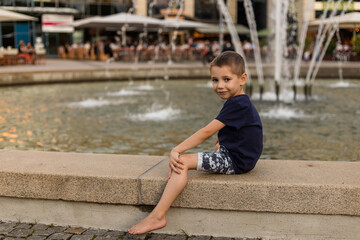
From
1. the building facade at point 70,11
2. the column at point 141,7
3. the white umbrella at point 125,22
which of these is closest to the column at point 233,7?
the building facade at point 70,11

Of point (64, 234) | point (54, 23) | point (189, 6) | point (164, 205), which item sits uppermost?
point (189, 6)

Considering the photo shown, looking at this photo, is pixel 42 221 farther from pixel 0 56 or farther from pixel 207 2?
pixel 207 2

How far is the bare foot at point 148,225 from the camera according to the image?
3067 mm

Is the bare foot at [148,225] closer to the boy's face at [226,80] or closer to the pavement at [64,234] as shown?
the pavement at [64,234]

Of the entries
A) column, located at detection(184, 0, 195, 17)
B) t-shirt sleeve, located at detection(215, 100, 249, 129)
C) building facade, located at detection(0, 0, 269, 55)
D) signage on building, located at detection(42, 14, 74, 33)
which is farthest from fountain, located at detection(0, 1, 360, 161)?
column, located at detection(184, 0, 195, 17)

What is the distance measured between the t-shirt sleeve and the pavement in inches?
31.1

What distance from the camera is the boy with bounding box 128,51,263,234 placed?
3100 millimetres

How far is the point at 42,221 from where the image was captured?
345cm

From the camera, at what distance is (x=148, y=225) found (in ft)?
10.1

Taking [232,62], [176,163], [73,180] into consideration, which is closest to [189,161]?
[176,163]

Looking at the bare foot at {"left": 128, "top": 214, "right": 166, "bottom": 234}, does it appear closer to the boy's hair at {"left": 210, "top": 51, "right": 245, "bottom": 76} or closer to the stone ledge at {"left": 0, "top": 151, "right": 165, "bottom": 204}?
the stone ledge at {"left": 0, "top": 151, "right": 165, "bottom": 204}

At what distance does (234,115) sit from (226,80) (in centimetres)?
24

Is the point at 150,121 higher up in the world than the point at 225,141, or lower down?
lower down

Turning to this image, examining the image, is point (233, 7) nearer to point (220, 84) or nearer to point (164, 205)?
point (220, 84)
